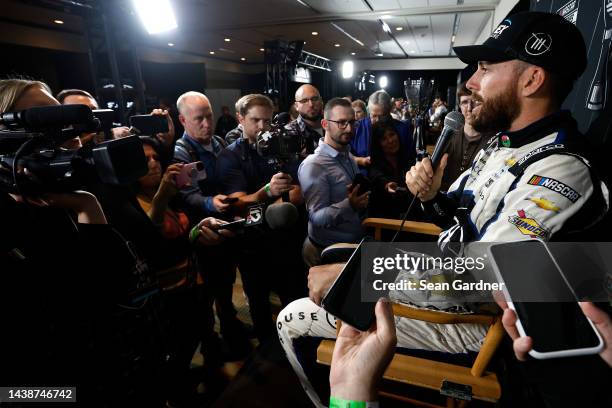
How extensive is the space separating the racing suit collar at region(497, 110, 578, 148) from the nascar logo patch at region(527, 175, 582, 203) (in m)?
0.17

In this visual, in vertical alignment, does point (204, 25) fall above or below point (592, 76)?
above

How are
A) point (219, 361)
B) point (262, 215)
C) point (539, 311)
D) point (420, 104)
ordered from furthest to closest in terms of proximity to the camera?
point (420, 104), point (219, 361), point (262, 215), point (539, 311)

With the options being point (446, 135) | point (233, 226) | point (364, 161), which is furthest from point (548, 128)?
point (364, 161)

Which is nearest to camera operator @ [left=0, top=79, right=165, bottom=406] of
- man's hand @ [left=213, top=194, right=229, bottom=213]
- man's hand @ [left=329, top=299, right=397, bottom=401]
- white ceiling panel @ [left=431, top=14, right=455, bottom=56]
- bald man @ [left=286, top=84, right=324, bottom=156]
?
man's hand @ [left=329, top=299, right=397, bottom=401]

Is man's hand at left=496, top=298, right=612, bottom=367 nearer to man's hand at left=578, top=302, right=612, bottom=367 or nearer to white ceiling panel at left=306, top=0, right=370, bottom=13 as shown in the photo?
man's hand at left=578, top=302, right=612, bottom=367

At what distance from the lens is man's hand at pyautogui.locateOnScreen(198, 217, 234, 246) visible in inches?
58.4

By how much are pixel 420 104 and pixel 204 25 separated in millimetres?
5913

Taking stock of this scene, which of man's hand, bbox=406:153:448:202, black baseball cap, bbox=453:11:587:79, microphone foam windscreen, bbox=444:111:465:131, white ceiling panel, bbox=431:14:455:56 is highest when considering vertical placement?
white ceiling panel, bbox=431:14:455:56

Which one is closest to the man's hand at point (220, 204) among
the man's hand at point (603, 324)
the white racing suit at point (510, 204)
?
the white racing suit at point (510, 204)

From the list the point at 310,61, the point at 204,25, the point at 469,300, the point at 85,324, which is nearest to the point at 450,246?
the point at 469,300

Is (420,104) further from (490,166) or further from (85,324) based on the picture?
(85,324)

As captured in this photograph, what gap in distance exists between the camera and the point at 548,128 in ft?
3.35

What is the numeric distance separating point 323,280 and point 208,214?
1144 mm

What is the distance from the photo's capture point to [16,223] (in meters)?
0.76
